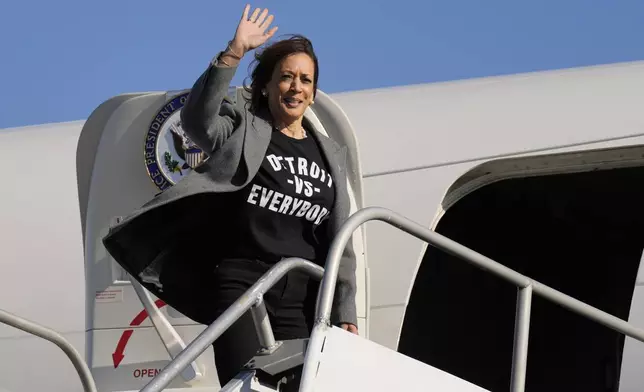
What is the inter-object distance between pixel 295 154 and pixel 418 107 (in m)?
2.51

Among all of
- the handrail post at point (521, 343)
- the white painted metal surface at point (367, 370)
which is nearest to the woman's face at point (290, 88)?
the white painted metal surface at point (367, 370)

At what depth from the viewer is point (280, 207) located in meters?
3.34

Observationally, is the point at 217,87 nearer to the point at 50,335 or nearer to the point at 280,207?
the point at 280,207

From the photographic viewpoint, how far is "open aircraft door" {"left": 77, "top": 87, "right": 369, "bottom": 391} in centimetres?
509

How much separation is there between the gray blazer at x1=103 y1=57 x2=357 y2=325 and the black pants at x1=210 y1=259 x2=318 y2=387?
23cm

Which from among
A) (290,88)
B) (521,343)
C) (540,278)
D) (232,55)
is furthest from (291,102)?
(540,278)

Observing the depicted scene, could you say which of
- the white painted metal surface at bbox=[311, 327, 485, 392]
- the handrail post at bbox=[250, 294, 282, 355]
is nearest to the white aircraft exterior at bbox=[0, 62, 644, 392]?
the white painted metal surface at bbox=[311, 327, 485, 392]

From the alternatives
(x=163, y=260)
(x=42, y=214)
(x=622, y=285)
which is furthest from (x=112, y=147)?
(x=622, y=285)

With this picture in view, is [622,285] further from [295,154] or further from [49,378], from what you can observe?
[49,378]

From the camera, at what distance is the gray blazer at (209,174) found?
3143mm

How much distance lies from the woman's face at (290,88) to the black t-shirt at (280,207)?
82 millimetres

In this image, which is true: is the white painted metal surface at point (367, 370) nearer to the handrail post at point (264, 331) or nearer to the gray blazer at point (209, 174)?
the handrail post at point (264, 331)

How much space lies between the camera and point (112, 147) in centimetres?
519

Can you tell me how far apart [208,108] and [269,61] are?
467mm
